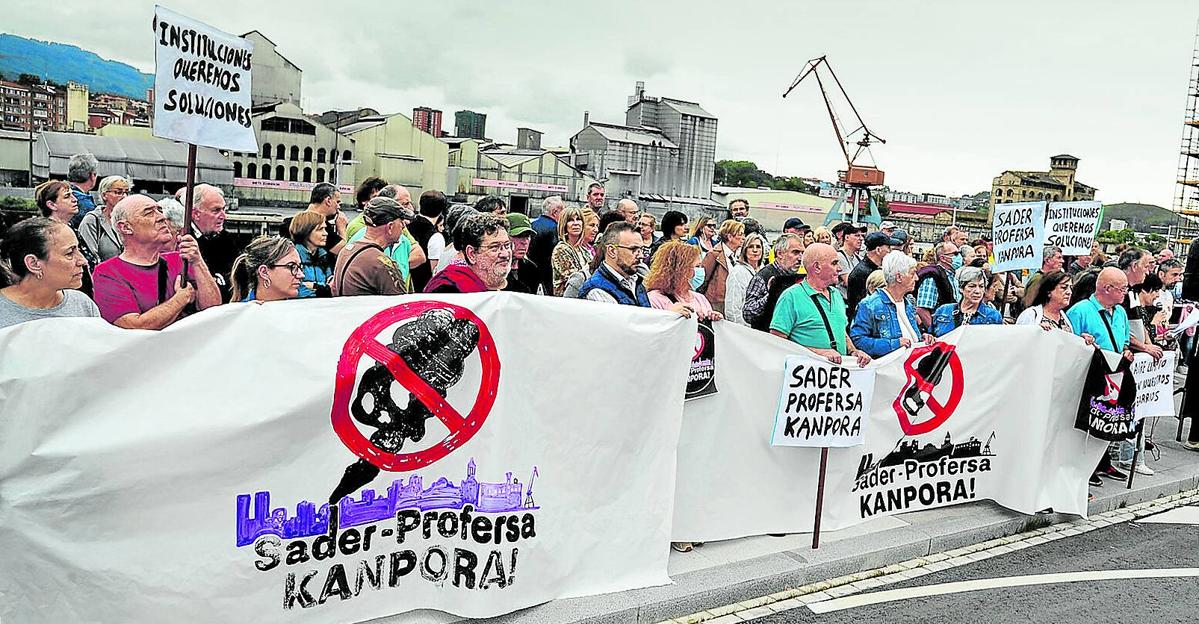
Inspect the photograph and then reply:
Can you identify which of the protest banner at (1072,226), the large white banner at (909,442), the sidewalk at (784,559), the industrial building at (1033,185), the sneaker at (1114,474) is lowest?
the sidewalk at (784,559)

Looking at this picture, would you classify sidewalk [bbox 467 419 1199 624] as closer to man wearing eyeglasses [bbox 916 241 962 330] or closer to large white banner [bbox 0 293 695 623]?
large white banner [bbox 0 293 695 623]

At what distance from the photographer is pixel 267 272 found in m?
4.59

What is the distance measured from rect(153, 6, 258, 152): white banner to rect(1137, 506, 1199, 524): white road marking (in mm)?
6841

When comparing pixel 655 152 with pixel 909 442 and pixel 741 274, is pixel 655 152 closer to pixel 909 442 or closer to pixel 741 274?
pixel 741 274

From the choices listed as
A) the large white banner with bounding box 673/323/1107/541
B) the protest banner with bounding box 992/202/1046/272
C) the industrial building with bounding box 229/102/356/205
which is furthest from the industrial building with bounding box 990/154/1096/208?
the large white banner with bounding box 673/323/1107/541

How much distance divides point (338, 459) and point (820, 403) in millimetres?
2859

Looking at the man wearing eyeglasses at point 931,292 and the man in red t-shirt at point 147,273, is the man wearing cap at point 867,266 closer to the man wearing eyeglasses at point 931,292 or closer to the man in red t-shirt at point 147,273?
the man wearing eyeglasses at point 931,292

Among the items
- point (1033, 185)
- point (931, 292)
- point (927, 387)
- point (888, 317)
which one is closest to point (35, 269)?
point (888, 317)

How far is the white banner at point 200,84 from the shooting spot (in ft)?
15.7

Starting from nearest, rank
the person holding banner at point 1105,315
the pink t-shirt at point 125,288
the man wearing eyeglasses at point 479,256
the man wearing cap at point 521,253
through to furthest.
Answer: the pink t-shirt at point 125,288
the man wearing eyeglasses at point 479,256
the man wearing cap at point 521,253
the person holding banner at point 1105,315

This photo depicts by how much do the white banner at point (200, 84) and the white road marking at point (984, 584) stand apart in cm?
388

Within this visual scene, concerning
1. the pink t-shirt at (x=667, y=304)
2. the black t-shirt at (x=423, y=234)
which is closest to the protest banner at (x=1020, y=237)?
the pink t-shirt at (x=667, y=304)

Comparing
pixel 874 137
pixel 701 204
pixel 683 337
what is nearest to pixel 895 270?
pixel 683 337

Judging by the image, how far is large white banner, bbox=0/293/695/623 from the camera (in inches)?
139
